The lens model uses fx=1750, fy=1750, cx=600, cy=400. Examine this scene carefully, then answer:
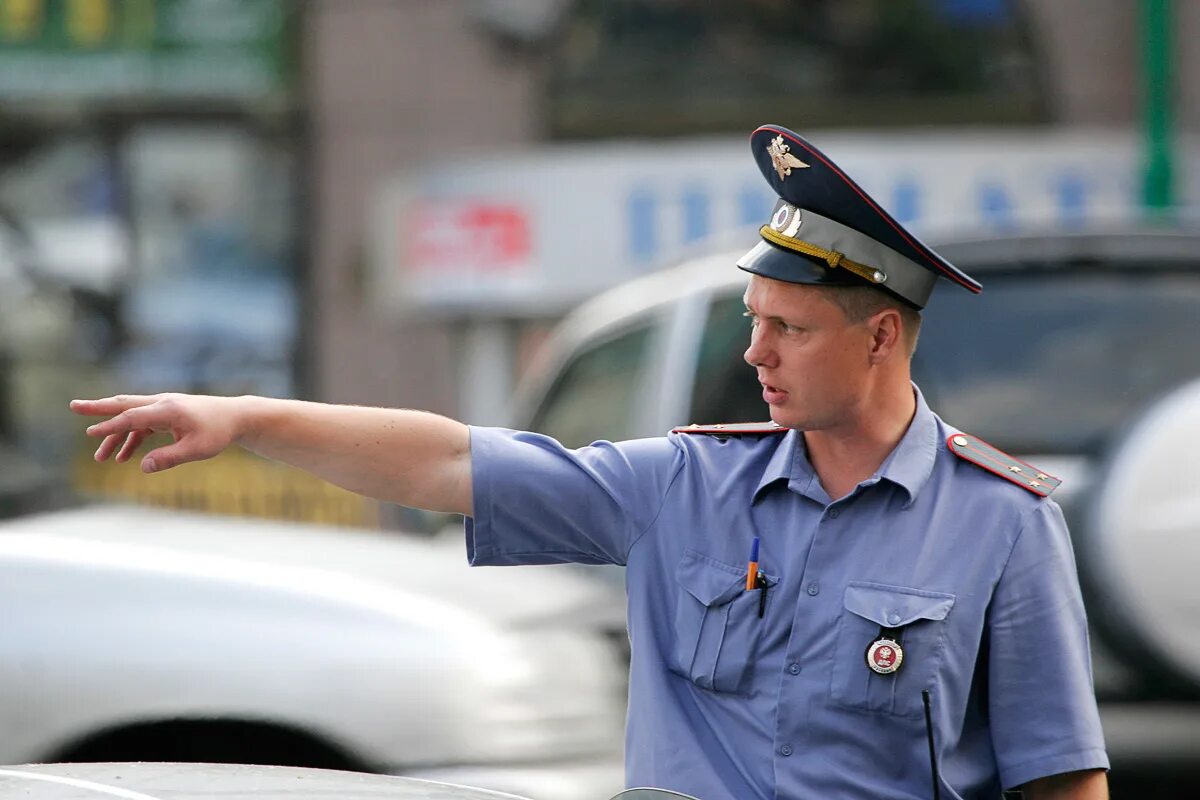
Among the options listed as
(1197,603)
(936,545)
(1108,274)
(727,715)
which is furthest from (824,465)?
(1108,274)

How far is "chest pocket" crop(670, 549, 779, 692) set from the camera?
231 centimetres

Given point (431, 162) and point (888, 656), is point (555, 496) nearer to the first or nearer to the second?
point (888, 656)

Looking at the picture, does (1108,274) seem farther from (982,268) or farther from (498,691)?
(498,691)

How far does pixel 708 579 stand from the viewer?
92.7 inches

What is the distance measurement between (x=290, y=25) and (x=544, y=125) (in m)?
1.94

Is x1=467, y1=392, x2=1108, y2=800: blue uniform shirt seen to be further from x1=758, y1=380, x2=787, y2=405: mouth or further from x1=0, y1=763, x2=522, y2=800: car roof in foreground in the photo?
x1=0, y1=763, x2=522, y2=800: car roof in foreground

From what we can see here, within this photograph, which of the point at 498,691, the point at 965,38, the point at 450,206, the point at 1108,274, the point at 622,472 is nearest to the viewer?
the point at 622,472

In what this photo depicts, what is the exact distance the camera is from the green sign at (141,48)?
12.0m

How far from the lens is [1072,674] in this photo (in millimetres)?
2268

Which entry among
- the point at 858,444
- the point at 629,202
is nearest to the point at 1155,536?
the point at 858,444

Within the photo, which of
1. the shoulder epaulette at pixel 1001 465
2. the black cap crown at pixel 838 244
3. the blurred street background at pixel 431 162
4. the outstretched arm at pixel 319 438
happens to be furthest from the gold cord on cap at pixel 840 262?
the blurred street background at pixel 431 162

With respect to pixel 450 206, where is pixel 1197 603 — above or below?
below

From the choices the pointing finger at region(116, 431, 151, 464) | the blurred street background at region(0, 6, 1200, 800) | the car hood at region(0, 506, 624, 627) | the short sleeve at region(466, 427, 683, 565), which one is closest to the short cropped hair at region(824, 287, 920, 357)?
the short sleeve at region(466, 427, 683, 565)

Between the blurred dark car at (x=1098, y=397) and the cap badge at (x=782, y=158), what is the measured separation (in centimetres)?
214
